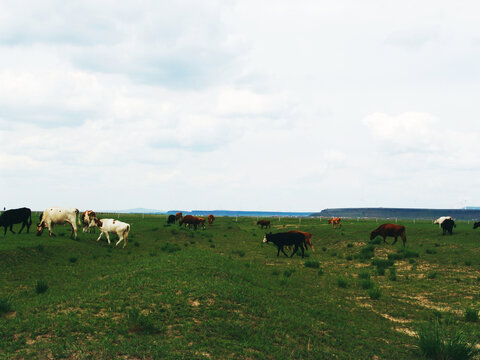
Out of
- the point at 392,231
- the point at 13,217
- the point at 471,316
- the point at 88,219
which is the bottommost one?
the point at 471,316

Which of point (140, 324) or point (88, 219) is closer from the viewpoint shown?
point (140, 324)

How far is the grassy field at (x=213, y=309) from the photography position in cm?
746

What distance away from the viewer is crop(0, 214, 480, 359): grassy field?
746 cm

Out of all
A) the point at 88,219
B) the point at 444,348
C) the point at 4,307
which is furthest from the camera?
the point at 88,219

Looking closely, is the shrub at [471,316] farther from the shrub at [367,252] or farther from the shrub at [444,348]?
the shrub at [367,252]

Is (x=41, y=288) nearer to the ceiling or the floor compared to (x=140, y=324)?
nearer to the floor

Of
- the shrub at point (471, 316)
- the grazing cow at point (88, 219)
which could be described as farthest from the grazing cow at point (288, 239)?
the grazing cow at point (88, 219)

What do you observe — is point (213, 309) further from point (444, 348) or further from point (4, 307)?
point (4, 307)

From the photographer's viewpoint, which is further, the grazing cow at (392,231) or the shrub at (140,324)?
the grazing cow at (392,231)

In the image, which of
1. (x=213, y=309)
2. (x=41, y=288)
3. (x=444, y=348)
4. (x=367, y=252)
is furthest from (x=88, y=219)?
(x=444, y=348)

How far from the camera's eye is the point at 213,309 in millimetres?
9586

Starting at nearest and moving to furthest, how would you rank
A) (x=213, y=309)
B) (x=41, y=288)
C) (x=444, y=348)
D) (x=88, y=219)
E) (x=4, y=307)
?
1. (x=444, y=348)
2. (x=213, y=309)
3. (x=4, y=307)
4. (x=41, y=288)
5. (x=88, y=219)

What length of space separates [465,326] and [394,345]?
396 centimetres

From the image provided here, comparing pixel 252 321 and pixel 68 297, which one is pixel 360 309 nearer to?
Result: pixel 252 321
